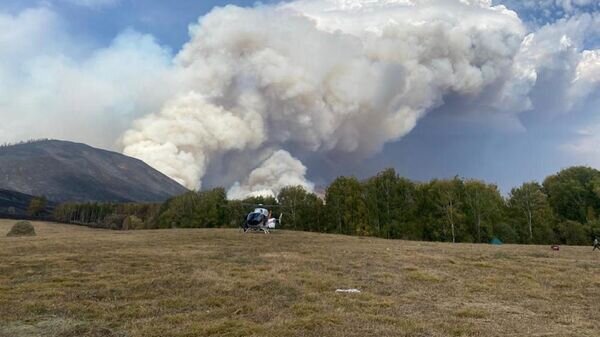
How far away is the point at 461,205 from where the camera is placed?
78562 mm

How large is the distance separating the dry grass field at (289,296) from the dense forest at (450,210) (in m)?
44.3

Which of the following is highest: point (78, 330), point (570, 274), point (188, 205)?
point (188, 205)

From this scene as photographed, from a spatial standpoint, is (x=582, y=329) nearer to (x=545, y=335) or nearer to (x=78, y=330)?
(x=545, y=335)

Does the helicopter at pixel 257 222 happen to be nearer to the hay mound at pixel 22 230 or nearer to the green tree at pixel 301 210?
the hay mound at pixel 22 230

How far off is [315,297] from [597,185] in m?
81.5

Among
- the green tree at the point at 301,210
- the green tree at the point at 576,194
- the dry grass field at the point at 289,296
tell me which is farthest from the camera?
the green tree at the point at 301,210

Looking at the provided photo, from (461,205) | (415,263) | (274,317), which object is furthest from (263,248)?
(461,205)

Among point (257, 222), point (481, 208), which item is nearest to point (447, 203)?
point (481, 208)

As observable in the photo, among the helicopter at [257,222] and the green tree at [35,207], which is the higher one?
the green tree at [35,207]

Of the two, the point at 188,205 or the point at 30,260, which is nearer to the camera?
the point at 30,260

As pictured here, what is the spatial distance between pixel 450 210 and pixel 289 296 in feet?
214

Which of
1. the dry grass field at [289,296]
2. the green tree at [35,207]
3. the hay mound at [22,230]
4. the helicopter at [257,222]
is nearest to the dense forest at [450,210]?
the helicopter at [257,222]

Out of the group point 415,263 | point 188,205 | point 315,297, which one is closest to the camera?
point 315,297

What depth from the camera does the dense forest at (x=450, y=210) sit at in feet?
247
